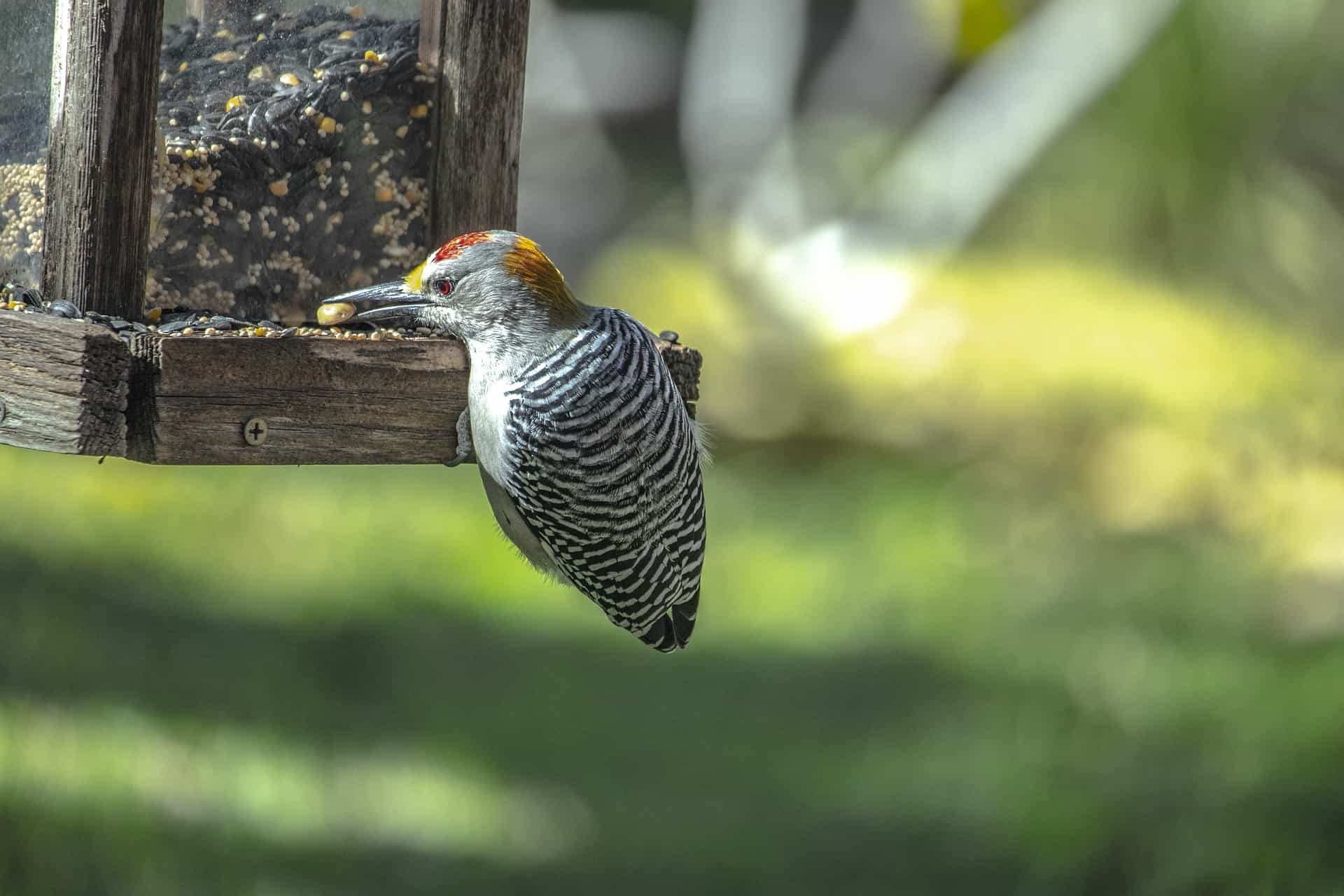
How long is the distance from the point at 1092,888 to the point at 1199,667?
133 cm

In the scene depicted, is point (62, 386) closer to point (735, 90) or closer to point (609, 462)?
point (609, 462)

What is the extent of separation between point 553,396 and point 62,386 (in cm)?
77

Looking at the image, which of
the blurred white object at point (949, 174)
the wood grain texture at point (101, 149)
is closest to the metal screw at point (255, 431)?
the wood grain texture at point (101, 149)

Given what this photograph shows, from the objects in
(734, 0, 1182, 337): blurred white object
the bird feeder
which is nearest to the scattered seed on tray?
the bird feeder

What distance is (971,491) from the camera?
8.64 meters

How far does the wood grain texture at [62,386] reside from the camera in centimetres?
196

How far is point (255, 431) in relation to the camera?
2141mm

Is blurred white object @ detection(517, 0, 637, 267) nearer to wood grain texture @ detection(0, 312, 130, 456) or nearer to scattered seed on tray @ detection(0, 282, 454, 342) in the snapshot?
scattered seed on tray @ detection(0, 282, 454, 342)

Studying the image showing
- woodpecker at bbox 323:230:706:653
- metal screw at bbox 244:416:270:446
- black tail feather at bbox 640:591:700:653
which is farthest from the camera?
black tail feather at bbox 640:591:700:653

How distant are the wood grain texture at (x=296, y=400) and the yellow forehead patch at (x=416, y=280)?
0.35 feet

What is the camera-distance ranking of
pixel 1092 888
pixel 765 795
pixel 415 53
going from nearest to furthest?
pixel 415 53 < pixel 1092 888 < pixel 765 795

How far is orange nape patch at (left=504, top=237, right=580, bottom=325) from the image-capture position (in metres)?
2.43

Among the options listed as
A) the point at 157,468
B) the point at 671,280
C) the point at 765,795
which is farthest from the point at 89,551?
the point at 671,280

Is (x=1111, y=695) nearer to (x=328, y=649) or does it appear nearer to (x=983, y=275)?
(x=983, y=275)
